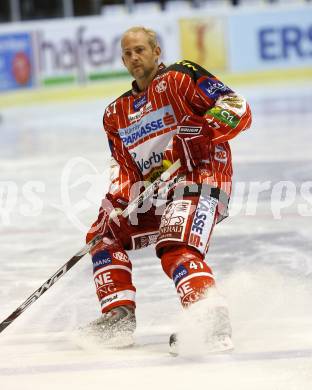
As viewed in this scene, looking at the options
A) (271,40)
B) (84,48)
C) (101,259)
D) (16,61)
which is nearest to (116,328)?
(101,259)

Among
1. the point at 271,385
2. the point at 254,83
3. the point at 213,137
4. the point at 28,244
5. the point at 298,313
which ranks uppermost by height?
the point at 213,137

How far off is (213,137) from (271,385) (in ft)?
3.17

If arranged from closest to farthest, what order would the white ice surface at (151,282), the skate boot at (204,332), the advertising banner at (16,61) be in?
the white ice surface at (151,282) → the skate boot at (204,332) → the advertising banner at (16,61)

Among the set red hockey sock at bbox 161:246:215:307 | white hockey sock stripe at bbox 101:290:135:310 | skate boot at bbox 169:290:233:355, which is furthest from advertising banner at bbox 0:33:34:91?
skate boot at bbox 169:290:233:355

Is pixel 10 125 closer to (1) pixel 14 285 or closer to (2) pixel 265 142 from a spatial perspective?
(2) pixel 265 142

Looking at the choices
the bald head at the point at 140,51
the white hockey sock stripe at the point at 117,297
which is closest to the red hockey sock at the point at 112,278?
the white hockey sock stripe at the point at 117,297

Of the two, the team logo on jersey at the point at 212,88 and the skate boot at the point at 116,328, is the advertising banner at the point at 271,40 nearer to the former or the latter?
the team logo on jersey at the point at 212,88

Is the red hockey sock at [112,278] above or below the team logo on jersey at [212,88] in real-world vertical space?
below

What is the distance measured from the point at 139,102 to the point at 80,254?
58cm

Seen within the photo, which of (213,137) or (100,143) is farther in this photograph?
(100,143)

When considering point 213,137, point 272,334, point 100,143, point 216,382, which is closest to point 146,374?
point 216,382

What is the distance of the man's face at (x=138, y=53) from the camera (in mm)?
3533

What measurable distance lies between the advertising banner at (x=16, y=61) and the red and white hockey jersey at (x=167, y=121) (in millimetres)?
10237

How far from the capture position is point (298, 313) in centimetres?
380
